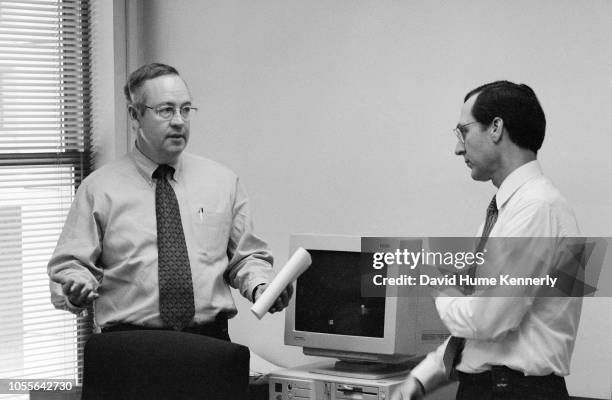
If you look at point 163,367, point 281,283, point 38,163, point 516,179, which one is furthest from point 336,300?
point 38,163

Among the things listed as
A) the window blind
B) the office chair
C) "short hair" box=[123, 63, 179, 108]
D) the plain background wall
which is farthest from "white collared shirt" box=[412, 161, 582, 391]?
the window blind

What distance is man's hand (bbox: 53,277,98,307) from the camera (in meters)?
2.67

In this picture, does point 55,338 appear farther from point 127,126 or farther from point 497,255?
point 497,255

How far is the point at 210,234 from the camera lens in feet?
10.1

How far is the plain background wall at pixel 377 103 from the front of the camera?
3.35 metres

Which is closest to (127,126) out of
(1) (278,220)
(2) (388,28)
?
(1) (278,220)

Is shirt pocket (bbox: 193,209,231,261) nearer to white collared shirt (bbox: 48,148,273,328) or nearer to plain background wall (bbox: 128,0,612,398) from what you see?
white collared shirt (bbox: 48,148,273,328)

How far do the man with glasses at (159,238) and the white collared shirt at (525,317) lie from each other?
33.0 inches

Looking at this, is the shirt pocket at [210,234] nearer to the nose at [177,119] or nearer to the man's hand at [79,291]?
the nose at [177,119]

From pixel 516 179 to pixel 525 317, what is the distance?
36 centimetres

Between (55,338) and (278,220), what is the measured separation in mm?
1250

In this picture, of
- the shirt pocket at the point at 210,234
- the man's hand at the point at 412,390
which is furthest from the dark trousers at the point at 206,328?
the man's hand at the point at 412,390

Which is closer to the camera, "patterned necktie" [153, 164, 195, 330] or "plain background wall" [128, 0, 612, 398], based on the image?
"patterned necktie" [153, 164, 195, 330]

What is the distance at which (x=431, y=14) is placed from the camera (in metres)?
3.69
